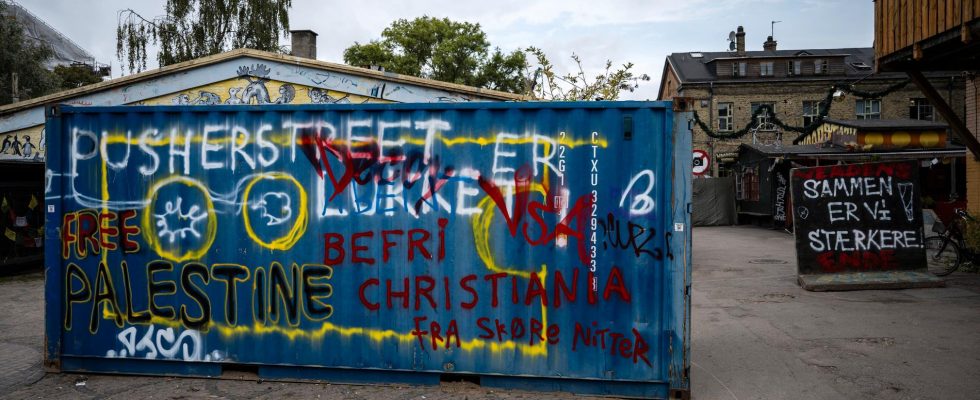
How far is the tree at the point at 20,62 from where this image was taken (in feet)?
98.6

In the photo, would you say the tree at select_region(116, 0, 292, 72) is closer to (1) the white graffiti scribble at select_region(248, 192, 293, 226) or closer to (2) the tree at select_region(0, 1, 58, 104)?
(2) the tree at select_region(0, 1, 58, 104)

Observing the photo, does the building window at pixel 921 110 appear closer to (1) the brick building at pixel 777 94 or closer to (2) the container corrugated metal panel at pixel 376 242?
(1) the brick building at pixel 777 94

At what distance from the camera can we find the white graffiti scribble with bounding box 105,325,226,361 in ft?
17.6

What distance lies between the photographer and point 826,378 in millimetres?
5398

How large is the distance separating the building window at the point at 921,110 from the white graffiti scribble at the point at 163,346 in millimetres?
40493

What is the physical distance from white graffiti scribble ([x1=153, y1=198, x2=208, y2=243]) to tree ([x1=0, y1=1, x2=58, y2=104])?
1222 inches

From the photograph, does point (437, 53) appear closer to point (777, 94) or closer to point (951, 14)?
point (777, 94)

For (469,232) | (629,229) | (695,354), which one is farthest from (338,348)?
(695,354)

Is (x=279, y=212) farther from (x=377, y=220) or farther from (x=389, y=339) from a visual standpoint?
(x=389, y=339)

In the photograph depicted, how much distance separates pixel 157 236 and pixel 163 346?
962 millimetres

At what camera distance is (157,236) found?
5387 millimetres

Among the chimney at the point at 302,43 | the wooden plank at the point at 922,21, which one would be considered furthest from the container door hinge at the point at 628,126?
the chimney at the point at 302,43

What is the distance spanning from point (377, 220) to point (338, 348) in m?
1.14

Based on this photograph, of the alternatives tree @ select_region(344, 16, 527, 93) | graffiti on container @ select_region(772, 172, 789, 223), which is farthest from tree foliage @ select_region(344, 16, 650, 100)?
graffiti on container @ select_region(772, 172, 789, 223)
